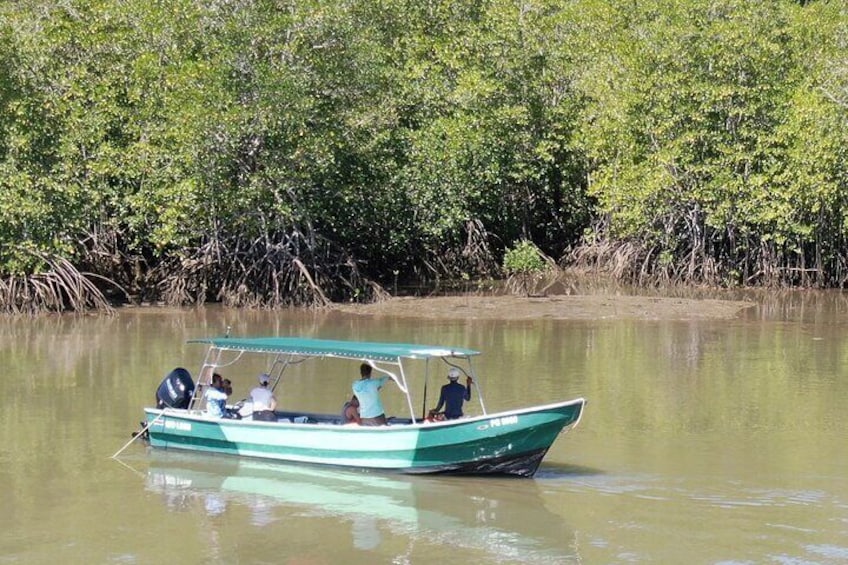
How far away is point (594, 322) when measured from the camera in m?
27.2

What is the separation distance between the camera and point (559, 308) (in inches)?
1145

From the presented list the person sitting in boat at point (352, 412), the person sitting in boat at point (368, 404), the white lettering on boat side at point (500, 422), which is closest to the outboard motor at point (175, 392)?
the person sitting in boat at point (352, 412)

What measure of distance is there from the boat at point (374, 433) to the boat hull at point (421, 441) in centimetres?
1

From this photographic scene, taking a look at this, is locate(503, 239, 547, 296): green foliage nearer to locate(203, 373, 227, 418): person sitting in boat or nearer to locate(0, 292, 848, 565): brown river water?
locate(0, 292, 848, 565): brown river water

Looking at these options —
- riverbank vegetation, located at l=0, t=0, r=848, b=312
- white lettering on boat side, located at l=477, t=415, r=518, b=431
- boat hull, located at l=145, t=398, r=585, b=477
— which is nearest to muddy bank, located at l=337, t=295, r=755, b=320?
riverbank vegetation, located at l=0, t=0, r=848, b=312

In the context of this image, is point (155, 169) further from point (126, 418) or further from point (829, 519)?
point (829, 519)

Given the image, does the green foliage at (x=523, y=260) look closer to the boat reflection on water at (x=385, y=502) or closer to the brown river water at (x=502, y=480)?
the brown river water at (x=502, y=480)

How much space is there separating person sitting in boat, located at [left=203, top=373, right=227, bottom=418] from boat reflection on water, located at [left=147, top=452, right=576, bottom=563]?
1.97 feet

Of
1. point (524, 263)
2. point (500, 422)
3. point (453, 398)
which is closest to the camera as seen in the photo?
point (500, 422)

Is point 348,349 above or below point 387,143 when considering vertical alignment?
below

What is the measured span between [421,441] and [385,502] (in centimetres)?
91

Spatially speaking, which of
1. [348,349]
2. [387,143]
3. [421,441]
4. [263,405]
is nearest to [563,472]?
[421,441]

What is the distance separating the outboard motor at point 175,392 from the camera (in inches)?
656

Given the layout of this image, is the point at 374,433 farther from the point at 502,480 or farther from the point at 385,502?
the point at 502,480
